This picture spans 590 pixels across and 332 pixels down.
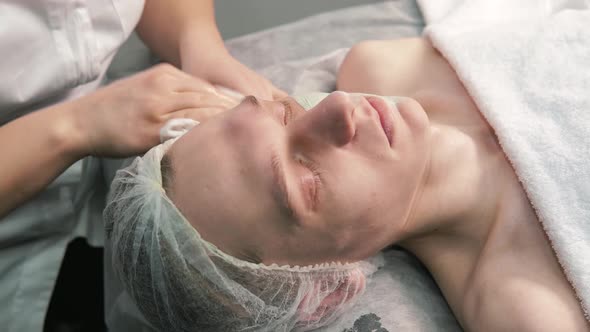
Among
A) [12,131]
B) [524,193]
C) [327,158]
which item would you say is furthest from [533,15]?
[12,131]

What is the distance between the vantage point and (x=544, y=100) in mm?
945

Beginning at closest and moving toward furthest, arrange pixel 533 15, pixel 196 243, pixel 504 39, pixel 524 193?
1. pixel 196 243
2. pixel 524 193
3. pixel 504 39
4. pixel 533 15

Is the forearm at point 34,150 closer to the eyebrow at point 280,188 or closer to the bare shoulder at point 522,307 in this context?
the eyebrow at point 280,188

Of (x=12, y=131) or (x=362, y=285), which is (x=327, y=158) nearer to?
(x=362, y=285)

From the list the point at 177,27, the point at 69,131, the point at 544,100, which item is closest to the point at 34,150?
the point at 69,131

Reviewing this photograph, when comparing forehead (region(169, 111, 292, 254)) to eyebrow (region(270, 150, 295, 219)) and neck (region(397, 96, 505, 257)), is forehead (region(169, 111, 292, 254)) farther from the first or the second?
neck (region(397, 96, 505, 257))

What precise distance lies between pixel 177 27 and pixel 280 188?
0.59 meters

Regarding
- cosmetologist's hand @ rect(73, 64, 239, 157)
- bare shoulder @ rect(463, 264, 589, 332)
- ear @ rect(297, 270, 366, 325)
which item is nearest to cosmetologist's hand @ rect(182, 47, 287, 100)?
cosmetologist's hand @ rect(73, 64, 239, 157)

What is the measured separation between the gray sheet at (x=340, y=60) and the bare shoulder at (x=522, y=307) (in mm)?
81

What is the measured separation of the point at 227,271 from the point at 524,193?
18.4 inches

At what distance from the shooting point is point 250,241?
32.0 inches

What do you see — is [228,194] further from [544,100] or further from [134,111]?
[544,100]

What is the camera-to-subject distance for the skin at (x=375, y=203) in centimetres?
80

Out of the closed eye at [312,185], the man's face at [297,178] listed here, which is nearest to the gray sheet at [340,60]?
the man's face at [297,178]
